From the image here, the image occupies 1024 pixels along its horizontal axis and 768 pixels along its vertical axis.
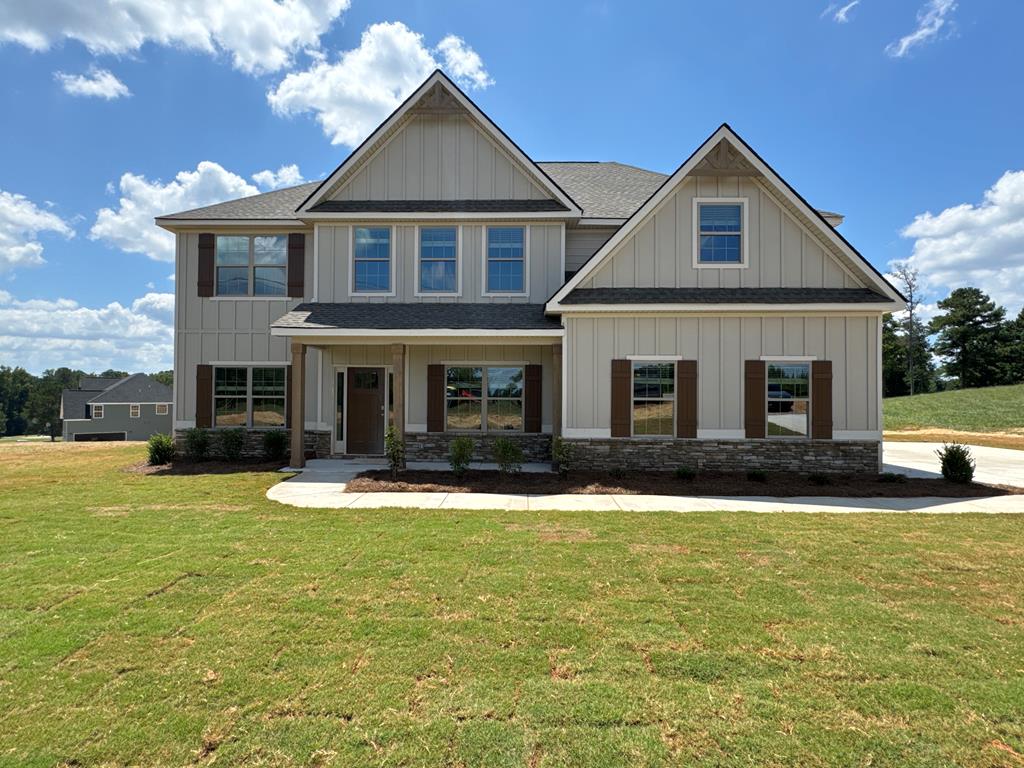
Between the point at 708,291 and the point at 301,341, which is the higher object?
the point at 708,291

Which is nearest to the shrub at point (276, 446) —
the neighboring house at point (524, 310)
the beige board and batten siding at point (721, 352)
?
the neighboring house at point (524, 310)

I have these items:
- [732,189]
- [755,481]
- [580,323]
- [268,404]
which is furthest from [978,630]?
[268,404]

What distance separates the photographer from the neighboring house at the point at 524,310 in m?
11.2

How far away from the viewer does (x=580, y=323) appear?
11336 millimetres

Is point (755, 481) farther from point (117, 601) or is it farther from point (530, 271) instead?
point (117, 601)

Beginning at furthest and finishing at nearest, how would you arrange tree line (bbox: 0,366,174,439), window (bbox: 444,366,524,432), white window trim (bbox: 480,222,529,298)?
tree line (bbox: 0,366,174,439)
window (bbox: 444,366,524,432)
white window trim (bbox: 480,222,529,298)

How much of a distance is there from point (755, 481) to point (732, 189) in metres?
6.60

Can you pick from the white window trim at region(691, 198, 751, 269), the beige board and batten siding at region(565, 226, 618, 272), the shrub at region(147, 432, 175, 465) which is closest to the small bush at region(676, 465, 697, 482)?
the white window trim at region(691, 198, 751, 269)

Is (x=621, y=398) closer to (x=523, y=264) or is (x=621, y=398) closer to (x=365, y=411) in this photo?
(x=523, y=264)

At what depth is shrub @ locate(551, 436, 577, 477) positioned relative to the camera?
10.7 metres

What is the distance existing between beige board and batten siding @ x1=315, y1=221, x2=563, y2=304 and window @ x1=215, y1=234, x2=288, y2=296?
127cm

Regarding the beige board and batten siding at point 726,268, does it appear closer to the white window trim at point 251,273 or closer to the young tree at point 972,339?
the white window trim at point 251,273

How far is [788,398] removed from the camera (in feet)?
37.0

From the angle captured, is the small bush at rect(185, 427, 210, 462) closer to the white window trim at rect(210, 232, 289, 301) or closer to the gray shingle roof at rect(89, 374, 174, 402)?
the white window trim at rect(210, 232, 289, 301)
